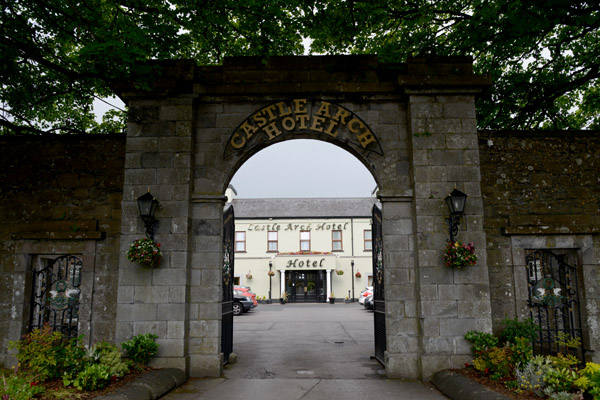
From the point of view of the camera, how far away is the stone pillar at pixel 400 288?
24.2 ft

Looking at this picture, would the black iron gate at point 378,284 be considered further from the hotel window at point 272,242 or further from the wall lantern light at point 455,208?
the hotel window at point 272,242

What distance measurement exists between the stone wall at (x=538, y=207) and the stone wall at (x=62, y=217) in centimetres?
681

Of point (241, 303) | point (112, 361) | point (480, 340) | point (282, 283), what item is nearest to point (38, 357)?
point (112, 361)

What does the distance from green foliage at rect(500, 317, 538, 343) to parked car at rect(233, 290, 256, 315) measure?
16038 mm

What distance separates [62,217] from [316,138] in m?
4.90

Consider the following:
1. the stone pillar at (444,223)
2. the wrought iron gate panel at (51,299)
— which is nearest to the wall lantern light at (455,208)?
the stone pillar at (444,223)

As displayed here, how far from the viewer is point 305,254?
1364 inches

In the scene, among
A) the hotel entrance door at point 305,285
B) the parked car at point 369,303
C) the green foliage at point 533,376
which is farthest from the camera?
the hotel entrance door at point 305,285

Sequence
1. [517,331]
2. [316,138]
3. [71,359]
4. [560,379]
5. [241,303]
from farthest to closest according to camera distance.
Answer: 1. [241,303]
2. [316,138]
3. [517,331]
4. [71,359]
5. [560,379]

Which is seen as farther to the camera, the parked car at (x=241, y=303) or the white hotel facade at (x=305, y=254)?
the white hotel facade at (x=305, y=254)

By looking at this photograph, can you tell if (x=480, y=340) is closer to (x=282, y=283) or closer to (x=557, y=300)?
(x=557, y=300)

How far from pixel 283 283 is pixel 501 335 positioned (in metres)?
27.9

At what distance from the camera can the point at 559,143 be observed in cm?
848

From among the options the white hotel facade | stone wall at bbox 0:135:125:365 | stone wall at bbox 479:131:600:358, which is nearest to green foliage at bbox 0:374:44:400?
stone wall at bbox 0:135:125:365
